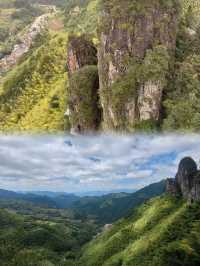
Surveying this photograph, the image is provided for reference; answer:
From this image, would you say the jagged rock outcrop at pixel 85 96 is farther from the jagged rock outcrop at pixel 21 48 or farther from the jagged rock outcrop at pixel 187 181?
the jagged rock outcrop at pixel 21 48

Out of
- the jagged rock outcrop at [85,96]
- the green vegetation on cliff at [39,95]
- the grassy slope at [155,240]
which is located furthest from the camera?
the grassy slope at [155,240]

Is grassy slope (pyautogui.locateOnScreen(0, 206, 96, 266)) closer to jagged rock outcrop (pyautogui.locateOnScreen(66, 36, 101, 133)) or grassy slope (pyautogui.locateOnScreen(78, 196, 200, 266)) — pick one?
grassy slope (pyautogui.locateOnScreen(78, 196, 200, 266))

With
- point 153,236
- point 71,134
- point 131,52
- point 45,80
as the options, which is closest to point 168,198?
point 153,236

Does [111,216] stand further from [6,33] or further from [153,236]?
[153,236]

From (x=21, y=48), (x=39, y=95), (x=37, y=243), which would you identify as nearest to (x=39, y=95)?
(x=39, y=95)

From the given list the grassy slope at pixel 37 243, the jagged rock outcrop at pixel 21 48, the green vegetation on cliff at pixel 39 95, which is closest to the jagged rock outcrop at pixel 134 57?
the green vegetation on cliff at pixel 39 95

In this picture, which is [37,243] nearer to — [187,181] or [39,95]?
[187,181]

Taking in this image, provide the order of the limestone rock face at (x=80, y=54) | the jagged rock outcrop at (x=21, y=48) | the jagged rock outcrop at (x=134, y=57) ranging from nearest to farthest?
Result: 1. the jagged rock outcrop at (x=134, y=57)
2. the limestone rock face at (x=80, y=54)
3. the jagged rock outcrop at (x=21, y=48)

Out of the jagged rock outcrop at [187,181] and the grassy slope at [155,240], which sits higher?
the jagged rock outcrop at [187,181]
